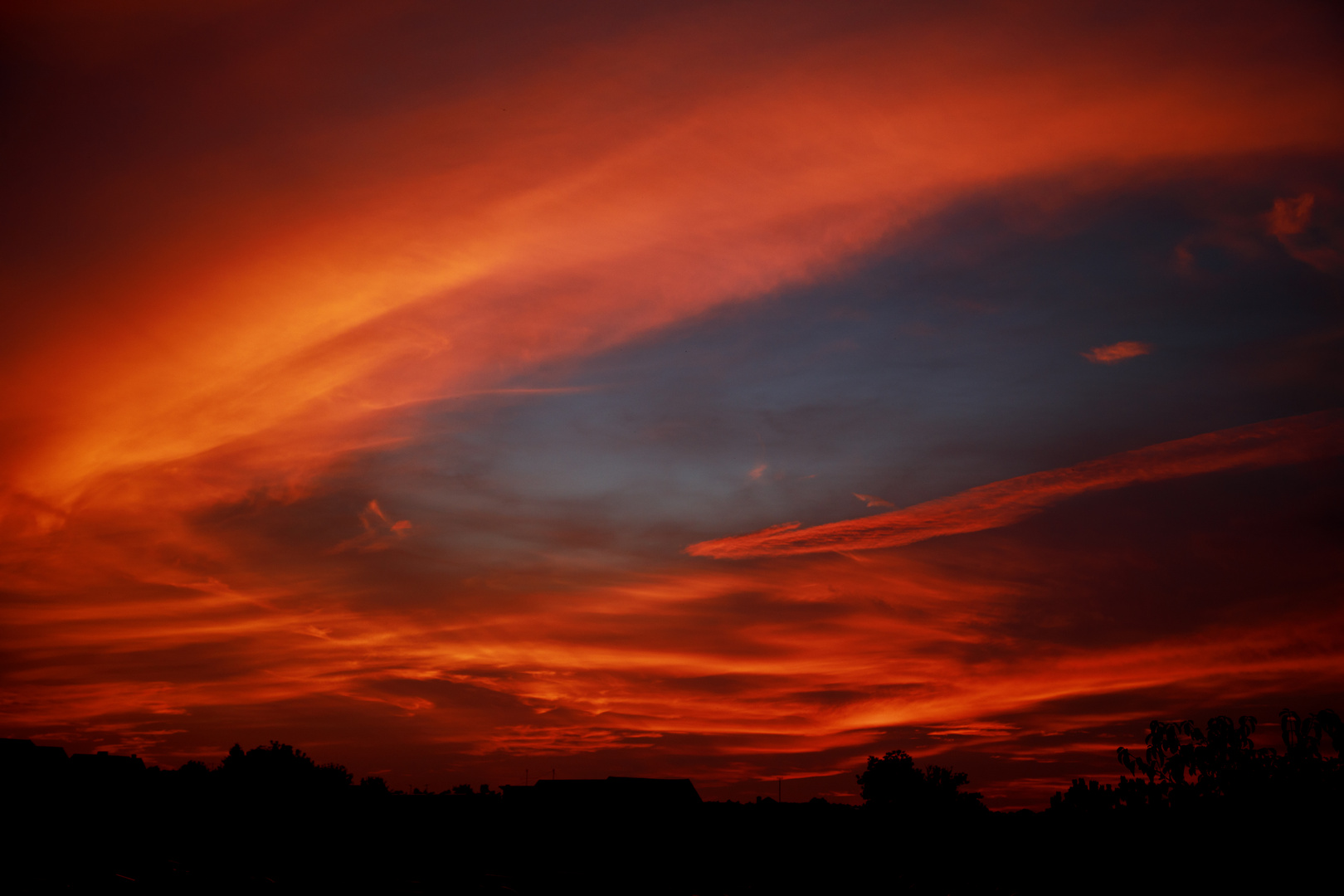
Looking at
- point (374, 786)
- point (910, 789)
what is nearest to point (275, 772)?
point (374, 786)

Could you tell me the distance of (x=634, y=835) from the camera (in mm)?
85500

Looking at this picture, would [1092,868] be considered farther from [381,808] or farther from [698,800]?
[381,808]

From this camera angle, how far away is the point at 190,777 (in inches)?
4658

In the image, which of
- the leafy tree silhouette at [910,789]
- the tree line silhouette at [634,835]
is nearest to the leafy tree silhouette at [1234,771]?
the tree line silhouette at [634,835]

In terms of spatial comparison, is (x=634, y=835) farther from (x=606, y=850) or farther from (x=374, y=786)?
Answer: (x=374, y=786)

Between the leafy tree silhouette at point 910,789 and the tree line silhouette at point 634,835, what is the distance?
11.3 metres

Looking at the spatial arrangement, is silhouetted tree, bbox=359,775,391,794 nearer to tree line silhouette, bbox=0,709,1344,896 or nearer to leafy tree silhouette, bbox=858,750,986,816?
tree line silhouette, bbox=0,709,1344,896

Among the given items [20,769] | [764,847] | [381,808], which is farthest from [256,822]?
[764,847]

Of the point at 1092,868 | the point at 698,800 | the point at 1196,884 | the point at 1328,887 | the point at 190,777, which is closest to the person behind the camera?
the point at 1328,887

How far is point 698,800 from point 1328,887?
3011 inches

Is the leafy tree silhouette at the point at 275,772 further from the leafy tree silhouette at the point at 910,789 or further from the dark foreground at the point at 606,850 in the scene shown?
the leafy tree silhouette at the point at 910,789

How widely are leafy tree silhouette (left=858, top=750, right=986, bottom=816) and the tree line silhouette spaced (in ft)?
37.1

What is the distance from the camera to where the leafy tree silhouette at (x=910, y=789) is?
155750 mm

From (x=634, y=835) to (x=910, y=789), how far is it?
90.2m
